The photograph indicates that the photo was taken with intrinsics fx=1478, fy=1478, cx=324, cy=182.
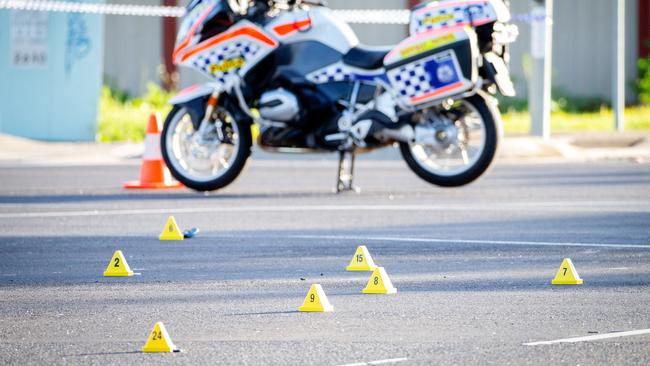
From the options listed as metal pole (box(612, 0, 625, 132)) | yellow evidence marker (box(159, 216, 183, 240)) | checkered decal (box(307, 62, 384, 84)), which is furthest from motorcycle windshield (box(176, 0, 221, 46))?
metal pole (box(612, 0, 625, 132))

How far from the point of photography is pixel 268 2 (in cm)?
1280

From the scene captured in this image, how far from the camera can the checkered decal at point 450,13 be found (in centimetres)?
1192

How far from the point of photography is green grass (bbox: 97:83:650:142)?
2178 cm

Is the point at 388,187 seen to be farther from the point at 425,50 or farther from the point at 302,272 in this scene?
the point at 302,272

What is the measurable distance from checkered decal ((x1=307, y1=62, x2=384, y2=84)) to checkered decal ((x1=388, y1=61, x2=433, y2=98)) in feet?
0.70

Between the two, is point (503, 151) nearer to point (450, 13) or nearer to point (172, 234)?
point (450, 13)

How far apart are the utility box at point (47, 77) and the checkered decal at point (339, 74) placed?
908 cm

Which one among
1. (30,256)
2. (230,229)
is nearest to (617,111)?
(230,229)

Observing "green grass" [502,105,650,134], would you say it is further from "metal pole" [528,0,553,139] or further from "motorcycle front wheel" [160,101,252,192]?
"motorcycle front wheel" [160,101,252,192]

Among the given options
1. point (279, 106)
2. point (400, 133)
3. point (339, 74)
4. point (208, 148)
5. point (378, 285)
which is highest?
point (339, 74)

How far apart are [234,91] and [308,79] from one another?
73 centimetres

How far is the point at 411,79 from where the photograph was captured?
1209cm

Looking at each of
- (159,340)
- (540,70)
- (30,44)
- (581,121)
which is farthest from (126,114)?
(159,340)

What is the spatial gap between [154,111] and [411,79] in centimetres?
836
